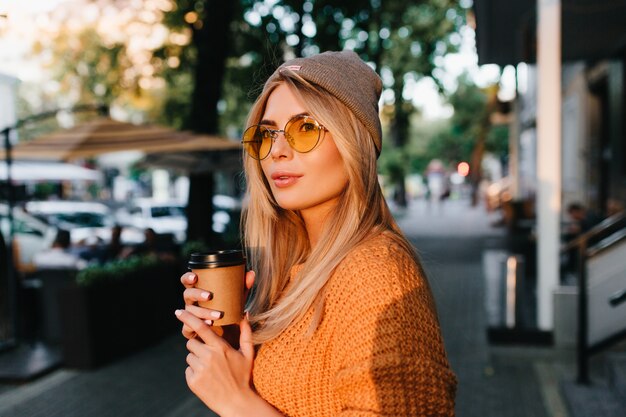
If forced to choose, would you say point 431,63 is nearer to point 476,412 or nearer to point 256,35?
point 256,35

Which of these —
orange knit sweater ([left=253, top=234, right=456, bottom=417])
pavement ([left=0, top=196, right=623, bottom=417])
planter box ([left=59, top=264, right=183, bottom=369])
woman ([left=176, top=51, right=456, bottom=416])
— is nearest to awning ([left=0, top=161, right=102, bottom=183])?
planter box ([left=59, top=264, right=183, bottom=369])

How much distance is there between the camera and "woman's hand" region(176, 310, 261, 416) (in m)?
1.43

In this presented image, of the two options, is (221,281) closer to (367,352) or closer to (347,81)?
(367,352)

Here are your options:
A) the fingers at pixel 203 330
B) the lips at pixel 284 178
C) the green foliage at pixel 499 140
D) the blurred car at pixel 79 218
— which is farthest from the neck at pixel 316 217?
the green foliage at pixel 499 140

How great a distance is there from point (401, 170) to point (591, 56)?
21.5 meters

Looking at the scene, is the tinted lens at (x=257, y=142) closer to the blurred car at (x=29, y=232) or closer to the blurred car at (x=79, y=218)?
the blurred car at (x=29, y=232)

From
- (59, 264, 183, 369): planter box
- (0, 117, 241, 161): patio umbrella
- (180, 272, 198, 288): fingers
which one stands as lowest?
(59, 264, 183, 369): planter box

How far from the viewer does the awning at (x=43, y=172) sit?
17.6 meters

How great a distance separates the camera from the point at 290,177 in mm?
1631

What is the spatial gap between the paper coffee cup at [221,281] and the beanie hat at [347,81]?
0.52m

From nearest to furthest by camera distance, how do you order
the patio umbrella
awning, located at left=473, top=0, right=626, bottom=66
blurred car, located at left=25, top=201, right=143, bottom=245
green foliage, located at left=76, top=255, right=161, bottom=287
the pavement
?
the pavement → green foliage, located at left=76, top=255, right=161, bottom=287 → awning, located at left=473, top=0, right=626, bottom=66 → the patio umbrella → blurred car, located at left=25, top=201, right=143, bottom=245

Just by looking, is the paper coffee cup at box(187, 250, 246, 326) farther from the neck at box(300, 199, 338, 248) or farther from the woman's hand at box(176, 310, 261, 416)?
the neck at box(300, 199, 338, 248)

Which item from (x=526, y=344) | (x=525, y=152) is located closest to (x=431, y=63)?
(x=525, y=152)

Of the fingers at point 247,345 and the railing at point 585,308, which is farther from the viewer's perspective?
the railing at point 585,308
